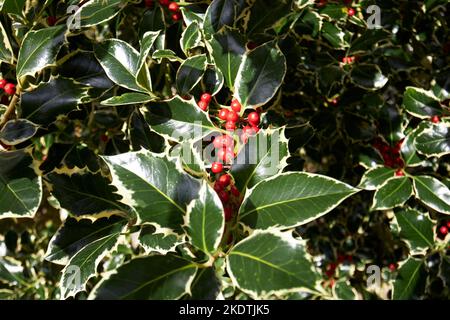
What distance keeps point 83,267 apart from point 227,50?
0.51 meters

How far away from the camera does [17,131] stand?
37.8 inches

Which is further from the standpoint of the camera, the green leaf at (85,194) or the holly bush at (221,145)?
the green leaf at (85,194)

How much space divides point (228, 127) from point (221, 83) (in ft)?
0.35

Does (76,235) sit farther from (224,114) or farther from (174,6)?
(174,6)

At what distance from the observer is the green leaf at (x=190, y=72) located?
0.94m

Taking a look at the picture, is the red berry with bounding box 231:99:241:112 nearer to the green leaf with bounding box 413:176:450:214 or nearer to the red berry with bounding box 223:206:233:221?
the red berry with bounding box 223:206:233:221

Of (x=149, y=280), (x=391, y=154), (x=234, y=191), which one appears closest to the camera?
(x=149, y=280)

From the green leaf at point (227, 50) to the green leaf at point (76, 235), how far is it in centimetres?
39

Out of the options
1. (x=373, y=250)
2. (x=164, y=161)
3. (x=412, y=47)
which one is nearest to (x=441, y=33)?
(x=412, y=47)

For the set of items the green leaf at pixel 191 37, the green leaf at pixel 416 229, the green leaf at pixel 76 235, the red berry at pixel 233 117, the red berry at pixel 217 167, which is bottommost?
the green leaf at pixel 416 229

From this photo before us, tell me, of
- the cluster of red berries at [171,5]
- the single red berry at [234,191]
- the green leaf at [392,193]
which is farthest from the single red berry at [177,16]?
the green leaf at [392,193]

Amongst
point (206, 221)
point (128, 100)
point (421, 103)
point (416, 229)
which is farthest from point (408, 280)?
point (128, 100)

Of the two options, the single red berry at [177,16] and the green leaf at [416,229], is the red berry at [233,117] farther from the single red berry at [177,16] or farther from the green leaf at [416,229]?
the green leaf at [416,229]

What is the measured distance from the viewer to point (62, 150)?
112cm
